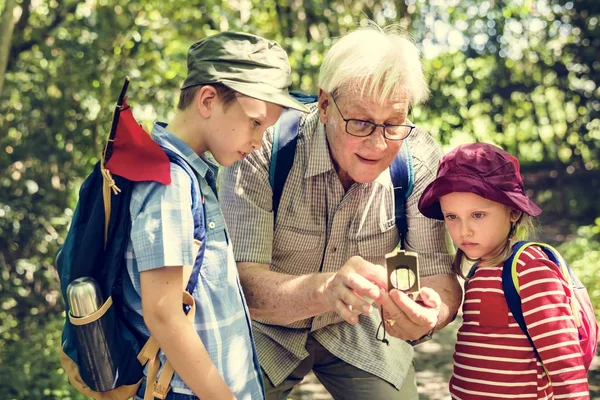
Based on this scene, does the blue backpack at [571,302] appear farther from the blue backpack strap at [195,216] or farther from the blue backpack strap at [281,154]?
the blue backpack strap at [195,216]

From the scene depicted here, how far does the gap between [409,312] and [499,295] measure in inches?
15.1

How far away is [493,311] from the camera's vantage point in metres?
2.54

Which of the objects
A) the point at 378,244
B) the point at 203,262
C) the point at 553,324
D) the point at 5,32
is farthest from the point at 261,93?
the point at 5,32

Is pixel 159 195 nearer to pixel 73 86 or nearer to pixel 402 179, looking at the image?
pixel 402 179

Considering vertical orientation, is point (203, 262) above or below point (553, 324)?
above

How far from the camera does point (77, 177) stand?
18.9 feet

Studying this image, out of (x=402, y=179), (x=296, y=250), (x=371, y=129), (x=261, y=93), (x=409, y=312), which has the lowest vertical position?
(x=296, y=250)

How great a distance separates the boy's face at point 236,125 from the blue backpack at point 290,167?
457 millimetres

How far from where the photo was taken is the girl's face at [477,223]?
8.57 ft

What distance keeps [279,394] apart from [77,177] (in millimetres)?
3265

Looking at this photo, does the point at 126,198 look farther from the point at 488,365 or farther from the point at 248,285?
the point at 488,365

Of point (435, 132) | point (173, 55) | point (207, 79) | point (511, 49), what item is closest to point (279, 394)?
point (207, 79)

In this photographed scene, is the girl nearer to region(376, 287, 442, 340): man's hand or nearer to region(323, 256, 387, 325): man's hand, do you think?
region(376, 287, 442, 340): man's hand

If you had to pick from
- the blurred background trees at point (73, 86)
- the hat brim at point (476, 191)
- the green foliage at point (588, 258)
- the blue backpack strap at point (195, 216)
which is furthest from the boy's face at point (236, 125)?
the green foliage at point (588, 258)
